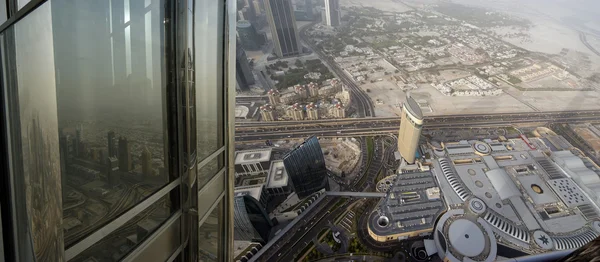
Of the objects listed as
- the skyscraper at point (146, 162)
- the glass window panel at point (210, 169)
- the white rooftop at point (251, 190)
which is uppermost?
the skyscraper at point (146, 162)

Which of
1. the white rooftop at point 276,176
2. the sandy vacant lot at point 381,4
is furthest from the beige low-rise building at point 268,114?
the sandy vacant lot at point 381,4

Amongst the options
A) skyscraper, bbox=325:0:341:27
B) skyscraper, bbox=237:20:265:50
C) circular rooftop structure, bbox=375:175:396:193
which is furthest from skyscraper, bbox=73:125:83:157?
skyscraper, bbox=325:0:341:27

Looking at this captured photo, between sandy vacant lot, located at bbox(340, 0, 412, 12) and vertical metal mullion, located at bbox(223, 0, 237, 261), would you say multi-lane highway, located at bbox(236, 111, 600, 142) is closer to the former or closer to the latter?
vertical metal mullion, located at bbox(223, 0, 237, 261)

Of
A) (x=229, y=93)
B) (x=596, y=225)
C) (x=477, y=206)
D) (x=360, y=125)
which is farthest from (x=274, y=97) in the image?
(x=229, y=93)

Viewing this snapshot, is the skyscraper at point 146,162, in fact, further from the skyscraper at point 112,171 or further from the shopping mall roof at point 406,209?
the shopping mall roof at point 406,209

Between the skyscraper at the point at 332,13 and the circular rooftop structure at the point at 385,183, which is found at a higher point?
the skyscraper at the point at 332,13

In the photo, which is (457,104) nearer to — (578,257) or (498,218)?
(498,218)
